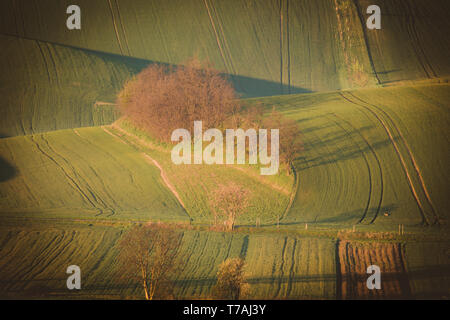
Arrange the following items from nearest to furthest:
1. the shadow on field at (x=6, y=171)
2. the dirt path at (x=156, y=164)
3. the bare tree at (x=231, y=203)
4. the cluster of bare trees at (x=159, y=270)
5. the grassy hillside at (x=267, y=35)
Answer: the cluster of bare trees at (x=159, y=270) < the bare tree at (x=231, y=203) < the dirt path at (x=156, y=164) < the shadow on field at (x=6, y=171) < the grassy hillside at (x=267, y=35)

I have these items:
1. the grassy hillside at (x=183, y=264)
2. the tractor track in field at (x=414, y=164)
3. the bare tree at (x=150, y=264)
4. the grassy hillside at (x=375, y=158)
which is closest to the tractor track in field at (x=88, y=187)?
the grassy hillside at (x=183, y=264)

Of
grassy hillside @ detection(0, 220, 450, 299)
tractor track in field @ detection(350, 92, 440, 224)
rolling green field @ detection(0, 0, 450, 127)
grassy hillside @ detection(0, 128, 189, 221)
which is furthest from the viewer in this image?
rolling green field @ detection(0, 0, 450, 127)

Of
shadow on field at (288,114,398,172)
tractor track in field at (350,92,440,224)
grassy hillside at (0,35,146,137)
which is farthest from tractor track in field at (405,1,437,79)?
grassy hillside at (0,35,146,137)

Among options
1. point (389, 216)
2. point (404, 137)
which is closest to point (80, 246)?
point (389, 216)

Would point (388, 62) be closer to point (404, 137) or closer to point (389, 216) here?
point (404, 137)

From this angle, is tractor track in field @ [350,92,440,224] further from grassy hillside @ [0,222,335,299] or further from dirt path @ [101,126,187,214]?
dirt path @ [101,126,187,214]

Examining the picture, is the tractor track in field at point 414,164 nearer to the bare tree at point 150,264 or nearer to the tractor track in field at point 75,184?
the bare tree at point 150,264
